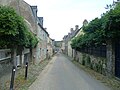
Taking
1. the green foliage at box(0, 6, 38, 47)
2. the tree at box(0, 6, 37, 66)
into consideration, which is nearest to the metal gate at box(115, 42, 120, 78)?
the tree at box(0, 6, 37, 66)

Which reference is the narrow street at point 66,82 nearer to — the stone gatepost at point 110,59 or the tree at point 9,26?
the stone gatepost at point 110,59

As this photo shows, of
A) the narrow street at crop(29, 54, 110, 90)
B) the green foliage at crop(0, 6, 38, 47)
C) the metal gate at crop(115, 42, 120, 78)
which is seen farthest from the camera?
the metal gate at crop(115, 42, 120, 78)

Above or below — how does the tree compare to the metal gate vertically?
above

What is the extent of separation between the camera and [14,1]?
2816 cm

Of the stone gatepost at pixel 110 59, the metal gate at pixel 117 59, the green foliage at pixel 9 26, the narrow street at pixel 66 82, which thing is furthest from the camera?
the stone gatepost at pixel 110 59

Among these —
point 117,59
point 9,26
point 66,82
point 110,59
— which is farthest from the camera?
point 110,59

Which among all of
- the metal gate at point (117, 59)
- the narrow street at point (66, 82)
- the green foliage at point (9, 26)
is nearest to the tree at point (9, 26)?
the green foliage at point (9, 26)

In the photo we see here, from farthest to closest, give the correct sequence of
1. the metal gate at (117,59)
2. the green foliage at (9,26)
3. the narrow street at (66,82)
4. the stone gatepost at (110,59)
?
the stone gatepost at (110,59) < the metal gate at (117,59) < the narrow street at (66,82) < the green foliage at (9,26)

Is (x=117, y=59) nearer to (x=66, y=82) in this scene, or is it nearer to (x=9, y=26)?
(x=66, y=82)

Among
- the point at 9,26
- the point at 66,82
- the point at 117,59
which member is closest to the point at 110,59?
the point at 117,59

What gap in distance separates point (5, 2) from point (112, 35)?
16842 mm

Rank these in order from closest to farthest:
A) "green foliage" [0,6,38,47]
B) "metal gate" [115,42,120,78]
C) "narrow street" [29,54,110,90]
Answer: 1. "green foliage" [0,6,38,47]
2. "narrow street" [29,54,110,90]
3. "metal gate" [115,42,120,78]

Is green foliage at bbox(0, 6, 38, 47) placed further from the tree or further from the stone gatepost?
the stone gatepost

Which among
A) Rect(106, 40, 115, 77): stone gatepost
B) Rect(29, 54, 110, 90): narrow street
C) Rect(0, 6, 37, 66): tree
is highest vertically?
Rect(0, 6, 37, 66): tree
